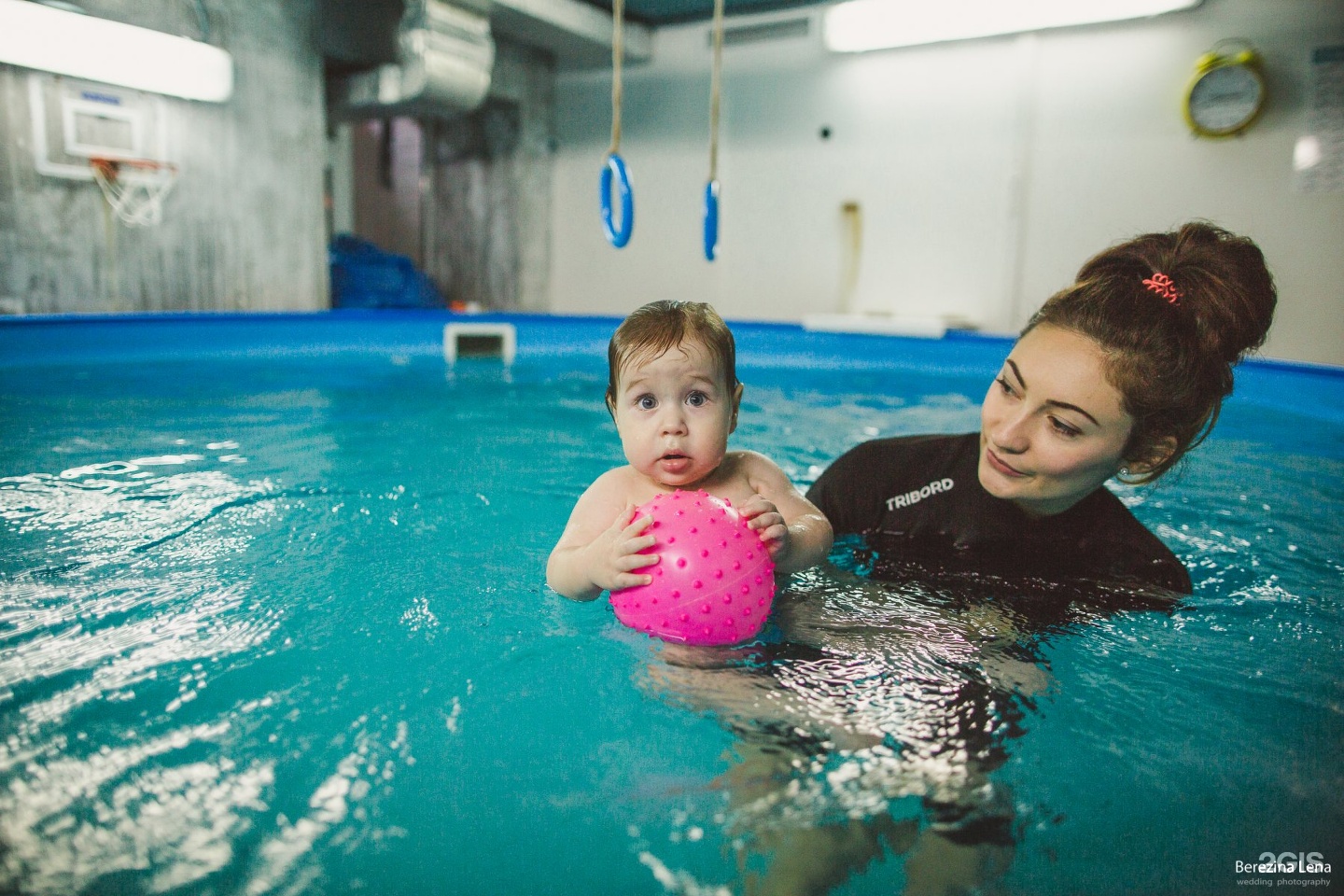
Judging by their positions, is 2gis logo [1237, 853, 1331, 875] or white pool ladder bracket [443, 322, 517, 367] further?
white pool ladder bracket [443, 322, 517, 367]

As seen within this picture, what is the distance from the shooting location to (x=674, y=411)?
1714mm

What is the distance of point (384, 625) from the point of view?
6.17 ft

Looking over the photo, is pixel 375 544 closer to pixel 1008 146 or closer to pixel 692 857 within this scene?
pixel 692 857

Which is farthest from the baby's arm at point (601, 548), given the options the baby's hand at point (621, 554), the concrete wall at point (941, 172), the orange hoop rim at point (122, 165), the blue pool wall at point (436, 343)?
the concrete wall at point (941, 172)

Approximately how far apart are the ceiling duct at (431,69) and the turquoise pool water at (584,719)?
634 cm

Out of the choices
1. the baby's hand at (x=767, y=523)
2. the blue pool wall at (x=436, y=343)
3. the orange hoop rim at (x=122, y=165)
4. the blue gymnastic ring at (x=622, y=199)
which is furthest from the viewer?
the orange hoop rim at (x=122, y=165)

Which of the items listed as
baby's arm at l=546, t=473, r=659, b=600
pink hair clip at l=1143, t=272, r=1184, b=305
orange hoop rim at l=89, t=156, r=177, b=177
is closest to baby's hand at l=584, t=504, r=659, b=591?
baby's arm at l=546, t=473, r=659, b=600

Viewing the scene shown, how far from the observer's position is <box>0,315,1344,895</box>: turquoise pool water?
3.82ft

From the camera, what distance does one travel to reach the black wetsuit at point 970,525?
199cm

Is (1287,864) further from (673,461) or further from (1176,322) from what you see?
(673,461)

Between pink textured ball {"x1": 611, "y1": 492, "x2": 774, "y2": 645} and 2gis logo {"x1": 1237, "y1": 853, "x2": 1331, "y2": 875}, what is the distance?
83 centimetres

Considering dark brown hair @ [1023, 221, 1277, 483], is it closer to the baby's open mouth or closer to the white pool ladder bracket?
the baby's open mouth

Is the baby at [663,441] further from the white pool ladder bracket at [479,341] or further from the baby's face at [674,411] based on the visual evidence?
the white pool ladder bracket at [479,341]

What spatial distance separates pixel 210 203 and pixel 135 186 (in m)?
0.67
